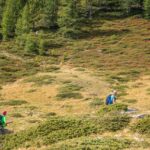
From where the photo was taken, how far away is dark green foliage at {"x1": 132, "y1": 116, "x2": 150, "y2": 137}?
19.4 meters

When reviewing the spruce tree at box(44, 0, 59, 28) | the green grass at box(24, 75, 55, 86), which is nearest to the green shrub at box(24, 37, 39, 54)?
the spruce tree at box(44, 0, 59, 28)

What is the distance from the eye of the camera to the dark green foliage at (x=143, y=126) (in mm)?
19438

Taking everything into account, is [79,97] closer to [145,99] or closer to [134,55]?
[145,99]

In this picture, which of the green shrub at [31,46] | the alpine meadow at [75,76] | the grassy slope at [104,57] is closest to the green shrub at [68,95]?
the alpine meadow at [75,76]

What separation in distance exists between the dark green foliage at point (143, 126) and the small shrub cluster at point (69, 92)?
83.6 ft

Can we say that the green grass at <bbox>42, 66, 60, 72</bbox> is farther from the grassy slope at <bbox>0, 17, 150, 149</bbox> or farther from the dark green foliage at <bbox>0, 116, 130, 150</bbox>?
the dark green foliage at <bbox>0, 116, 130, 150</bbox>

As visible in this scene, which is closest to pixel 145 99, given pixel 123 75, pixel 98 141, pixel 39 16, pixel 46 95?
pixel 46 95

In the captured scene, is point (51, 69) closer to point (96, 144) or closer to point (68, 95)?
point (68, 95)

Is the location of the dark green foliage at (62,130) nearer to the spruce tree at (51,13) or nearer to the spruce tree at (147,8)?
the spruce tree at (51,13)

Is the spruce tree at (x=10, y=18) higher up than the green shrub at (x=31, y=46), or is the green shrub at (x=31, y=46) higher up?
the spruce tree at (x=10, y=18)

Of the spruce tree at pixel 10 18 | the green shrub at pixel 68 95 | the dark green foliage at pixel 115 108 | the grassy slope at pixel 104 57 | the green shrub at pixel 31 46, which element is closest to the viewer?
the dark green foliage at pixel 115 108

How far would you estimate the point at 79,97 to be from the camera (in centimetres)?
4559

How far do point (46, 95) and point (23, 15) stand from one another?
58.1 meters

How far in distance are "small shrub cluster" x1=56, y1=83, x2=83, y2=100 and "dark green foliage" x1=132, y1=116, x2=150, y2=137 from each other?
83.6 feet
